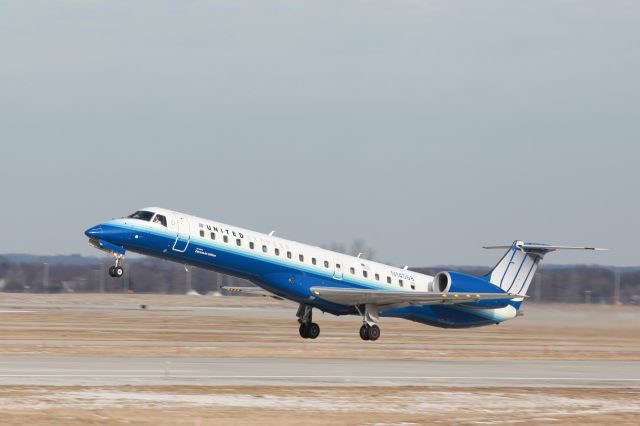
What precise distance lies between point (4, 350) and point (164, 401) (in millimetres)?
12258

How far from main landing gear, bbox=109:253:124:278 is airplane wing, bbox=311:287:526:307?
7389mm

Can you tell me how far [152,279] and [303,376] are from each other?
10565 cm

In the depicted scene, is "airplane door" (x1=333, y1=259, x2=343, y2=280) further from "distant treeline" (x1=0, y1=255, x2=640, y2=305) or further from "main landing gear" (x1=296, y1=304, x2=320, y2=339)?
"distant treeline" (x1=0, y1=255, x2=640, y2=305)

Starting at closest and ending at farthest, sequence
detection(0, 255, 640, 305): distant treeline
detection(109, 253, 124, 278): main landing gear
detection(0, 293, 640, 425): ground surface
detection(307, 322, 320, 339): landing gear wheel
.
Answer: detection(0, 293, 640, 425): ground surface → detection(109, 253, 124, 278): main landing gear → detection(307, 322, 320, 339): landing gear wheel → detection(0, 255, 640, 305): distant treeline

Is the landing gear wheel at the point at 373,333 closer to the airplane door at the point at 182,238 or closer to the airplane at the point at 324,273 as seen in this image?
the airplane at the point at 324,273

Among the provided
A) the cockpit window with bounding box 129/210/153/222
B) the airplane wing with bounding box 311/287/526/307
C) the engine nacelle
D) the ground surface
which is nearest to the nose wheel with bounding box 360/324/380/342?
the ground surface

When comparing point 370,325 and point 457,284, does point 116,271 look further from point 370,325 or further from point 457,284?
point 457,284

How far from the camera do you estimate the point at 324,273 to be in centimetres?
3928

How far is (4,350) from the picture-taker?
2980cm

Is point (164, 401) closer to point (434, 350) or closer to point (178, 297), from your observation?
point (434, 350)

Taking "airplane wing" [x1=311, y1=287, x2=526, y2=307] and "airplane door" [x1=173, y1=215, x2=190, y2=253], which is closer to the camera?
"airplane door" [x1=173, y1=215, x2=190, y2=253]

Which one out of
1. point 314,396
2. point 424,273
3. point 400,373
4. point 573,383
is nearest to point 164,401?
point 314,396

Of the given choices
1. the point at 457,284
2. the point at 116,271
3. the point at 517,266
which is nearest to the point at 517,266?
the point at 517,266

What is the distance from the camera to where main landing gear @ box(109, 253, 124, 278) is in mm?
33875
